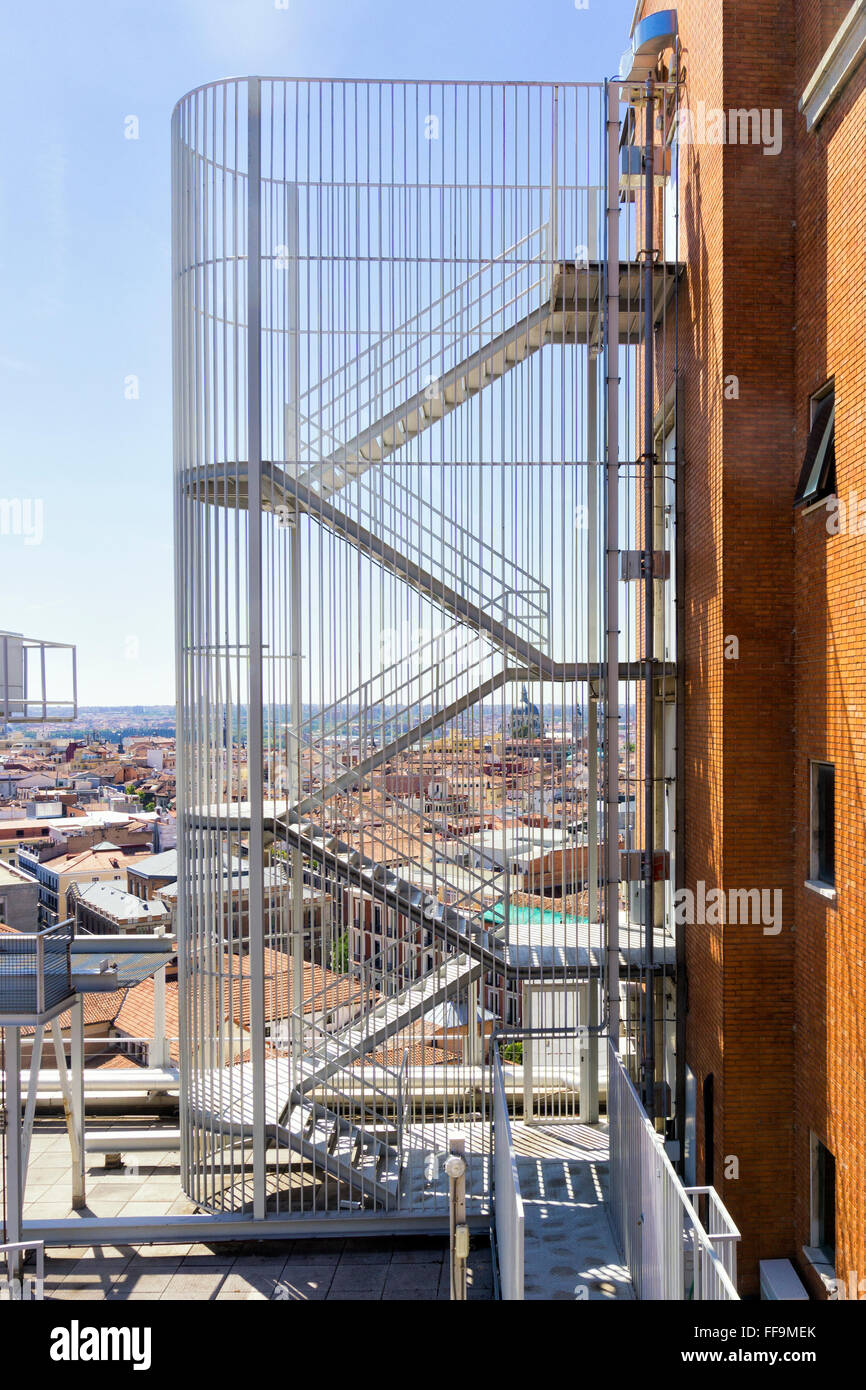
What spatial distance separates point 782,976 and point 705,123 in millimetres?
7390

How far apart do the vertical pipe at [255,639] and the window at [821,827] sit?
15.8 ft

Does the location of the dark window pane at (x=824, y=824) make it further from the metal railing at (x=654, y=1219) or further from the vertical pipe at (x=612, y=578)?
the metal railing at (x=654, y=1219)

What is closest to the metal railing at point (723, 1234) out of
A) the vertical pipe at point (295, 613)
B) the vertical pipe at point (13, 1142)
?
the vertical pipe at point (295, 613)

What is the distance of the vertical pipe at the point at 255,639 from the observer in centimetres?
814

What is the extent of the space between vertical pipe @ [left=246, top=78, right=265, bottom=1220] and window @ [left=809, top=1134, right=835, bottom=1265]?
15.6 feet

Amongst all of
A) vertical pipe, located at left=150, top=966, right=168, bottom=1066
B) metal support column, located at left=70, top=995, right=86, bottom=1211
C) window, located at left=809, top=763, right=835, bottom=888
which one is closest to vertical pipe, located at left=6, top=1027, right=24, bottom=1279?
metal support column, located at left=70, top=995, right=86, bottom=1211

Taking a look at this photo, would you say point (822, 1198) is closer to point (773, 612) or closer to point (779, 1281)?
point (779, 1281)

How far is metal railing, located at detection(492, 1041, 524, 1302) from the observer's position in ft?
17.4

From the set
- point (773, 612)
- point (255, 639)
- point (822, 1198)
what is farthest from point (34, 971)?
point (773, 612)

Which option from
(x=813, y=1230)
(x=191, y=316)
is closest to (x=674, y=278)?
(x=191, y=316)

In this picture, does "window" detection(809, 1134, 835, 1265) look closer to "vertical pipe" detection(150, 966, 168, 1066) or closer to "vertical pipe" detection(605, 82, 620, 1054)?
"vertical pipe" detection(605, 82, 620, 1054)

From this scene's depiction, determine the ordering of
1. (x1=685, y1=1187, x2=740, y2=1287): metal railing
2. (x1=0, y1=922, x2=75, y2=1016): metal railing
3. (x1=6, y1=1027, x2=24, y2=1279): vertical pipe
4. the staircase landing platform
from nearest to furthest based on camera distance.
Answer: (x1=685, y1=1187, x2=740, y2=1287): metal railing < the staircase landing platform < (x1=6, y1=1027, x2=24, y2=1279): vertical pipe < (x1=0, y1=922, x2=75, y2=1016): metal railing

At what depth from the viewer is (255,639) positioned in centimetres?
834
